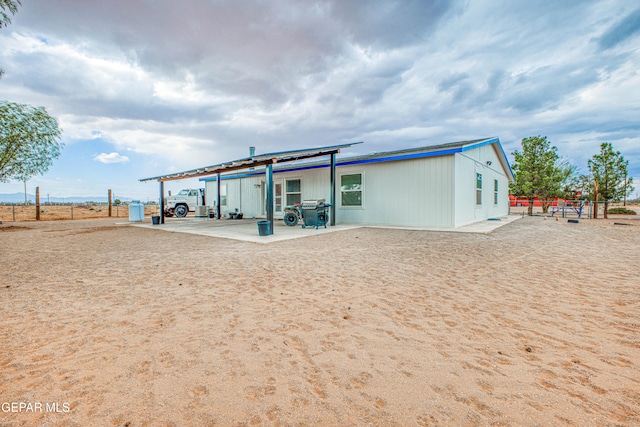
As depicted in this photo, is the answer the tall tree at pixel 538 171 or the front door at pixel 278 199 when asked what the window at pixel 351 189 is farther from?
the tall tree at pixel 538 171

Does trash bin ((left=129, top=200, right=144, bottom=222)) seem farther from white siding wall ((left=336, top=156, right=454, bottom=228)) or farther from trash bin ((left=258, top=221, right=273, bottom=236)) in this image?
white siding wall ((left=336, top=156, right=454, bottom=228))

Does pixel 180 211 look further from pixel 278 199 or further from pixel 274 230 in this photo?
pixel 274 230

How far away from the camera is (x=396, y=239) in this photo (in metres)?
7.72

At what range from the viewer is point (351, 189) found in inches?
487

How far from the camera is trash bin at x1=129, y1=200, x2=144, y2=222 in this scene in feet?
49.1

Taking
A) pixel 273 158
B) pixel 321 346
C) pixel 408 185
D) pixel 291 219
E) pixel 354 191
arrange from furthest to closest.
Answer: pixel 354 191 → pixel 291 219 → pixel 408 185 → pixel 273 158 → pixel 321 346

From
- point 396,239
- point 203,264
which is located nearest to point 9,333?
point 203,264

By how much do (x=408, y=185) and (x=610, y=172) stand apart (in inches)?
907

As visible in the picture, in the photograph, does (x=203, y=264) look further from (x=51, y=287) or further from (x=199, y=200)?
(x=199, y=200)

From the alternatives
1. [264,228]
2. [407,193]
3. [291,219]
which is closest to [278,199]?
[291,219]

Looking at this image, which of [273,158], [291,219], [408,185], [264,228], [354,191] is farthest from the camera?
[354,191]

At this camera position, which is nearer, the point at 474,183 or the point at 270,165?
the point at 270,165

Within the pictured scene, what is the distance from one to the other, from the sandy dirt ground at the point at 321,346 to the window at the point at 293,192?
32.0 feet

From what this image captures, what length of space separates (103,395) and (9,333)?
1.62 metres
